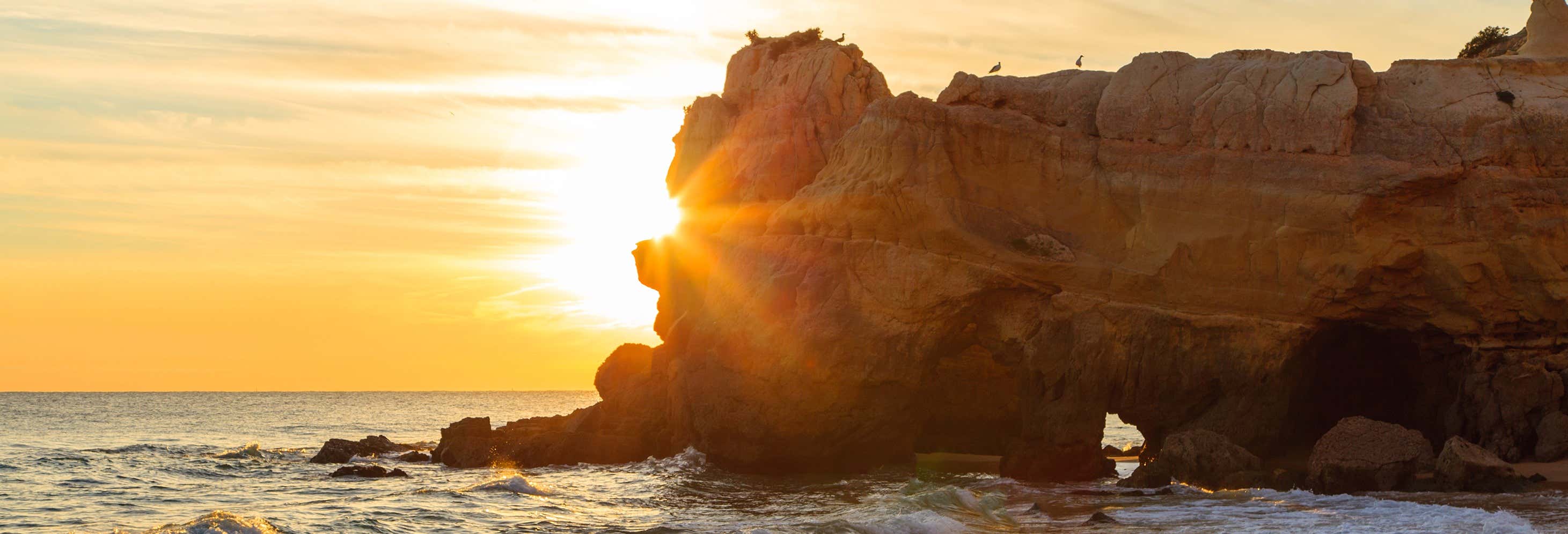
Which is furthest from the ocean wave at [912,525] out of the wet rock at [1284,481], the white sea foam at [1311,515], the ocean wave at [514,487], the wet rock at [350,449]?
the wet rock at [350,449]

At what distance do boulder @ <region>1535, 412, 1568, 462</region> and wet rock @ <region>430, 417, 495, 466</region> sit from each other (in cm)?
2702

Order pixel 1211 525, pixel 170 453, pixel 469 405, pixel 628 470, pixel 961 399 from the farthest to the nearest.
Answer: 1. pixel 469 405
2. pixel 170 453
3. pixel 961 399
4. pixel 628 470
5. pixel 1211 525

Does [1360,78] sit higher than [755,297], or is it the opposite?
[1360,78]

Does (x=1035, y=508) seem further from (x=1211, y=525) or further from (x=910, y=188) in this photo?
(x=910, y=188)

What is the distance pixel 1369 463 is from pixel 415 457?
29466mm

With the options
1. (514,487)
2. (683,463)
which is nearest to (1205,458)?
(683,463)

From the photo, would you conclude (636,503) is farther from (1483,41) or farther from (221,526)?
(1483,41)

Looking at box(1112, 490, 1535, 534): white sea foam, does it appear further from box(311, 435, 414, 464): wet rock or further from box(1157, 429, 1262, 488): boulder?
box(311, 435, 414, 464): wet rock

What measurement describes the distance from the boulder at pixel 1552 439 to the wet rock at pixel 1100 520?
1112cm

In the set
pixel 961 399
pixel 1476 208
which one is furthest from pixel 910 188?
pixel 1476 208

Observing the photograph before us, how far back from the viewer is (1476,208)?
29500mm

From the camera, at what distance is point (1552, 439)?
28.1 m

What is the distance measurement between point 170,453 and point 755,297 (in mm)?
26191

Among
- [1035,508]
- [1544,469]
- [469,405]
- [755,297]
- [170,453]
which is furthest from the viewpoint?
[469,405]
